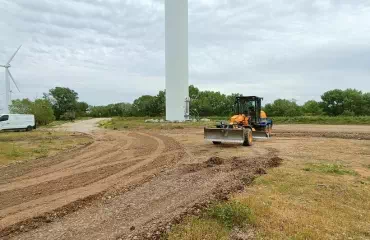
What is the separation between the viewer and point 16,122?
3462 cm

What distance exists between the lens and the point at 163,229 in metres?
5.07

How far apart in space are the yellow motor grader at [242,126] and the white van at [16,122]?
1023 inches

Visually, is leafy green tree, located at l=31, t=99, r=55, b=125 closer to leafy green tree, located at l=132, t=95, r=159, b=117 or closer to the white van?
the white van

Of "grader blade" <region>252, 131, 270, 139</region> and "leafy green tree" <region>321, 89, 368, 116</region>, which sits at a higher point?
"leafy green tree" <region>321, 89, 368, 116</region>

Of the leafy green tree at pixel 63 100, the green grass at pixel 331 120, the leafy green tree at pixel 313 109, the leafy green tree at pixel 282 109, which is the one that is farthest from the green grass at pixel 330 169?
the leafy green tree at pixel 63 100

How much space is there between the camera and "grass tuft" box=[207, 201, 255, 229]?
538 cm

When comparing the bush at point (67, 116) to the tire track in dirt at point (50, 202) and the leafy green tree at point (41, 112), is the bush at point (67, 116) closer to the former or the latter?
the leafy green tree at point (41, 112)

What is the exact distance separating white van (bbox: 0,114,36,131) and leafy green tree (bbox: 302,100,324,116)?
1862 inches

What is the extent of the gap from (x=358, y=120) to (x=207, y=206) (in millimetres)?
41086

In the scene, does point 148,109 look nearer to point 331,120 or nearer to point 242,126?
point 331,120

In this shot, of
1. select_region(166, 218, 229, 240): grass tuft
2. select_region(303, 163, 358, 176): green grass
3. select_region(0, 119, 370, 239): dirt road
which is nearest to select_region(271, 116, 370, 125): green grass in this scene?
select_region(0, 119, 370, 239): dirt road

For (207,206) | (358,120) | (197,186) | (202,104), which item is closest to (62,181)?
(197,186)

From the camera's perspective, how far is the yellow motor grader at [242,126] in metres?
16.1

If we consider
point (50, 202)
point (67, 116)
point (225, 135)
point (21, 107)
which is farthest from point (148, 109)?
point (50, 202)
